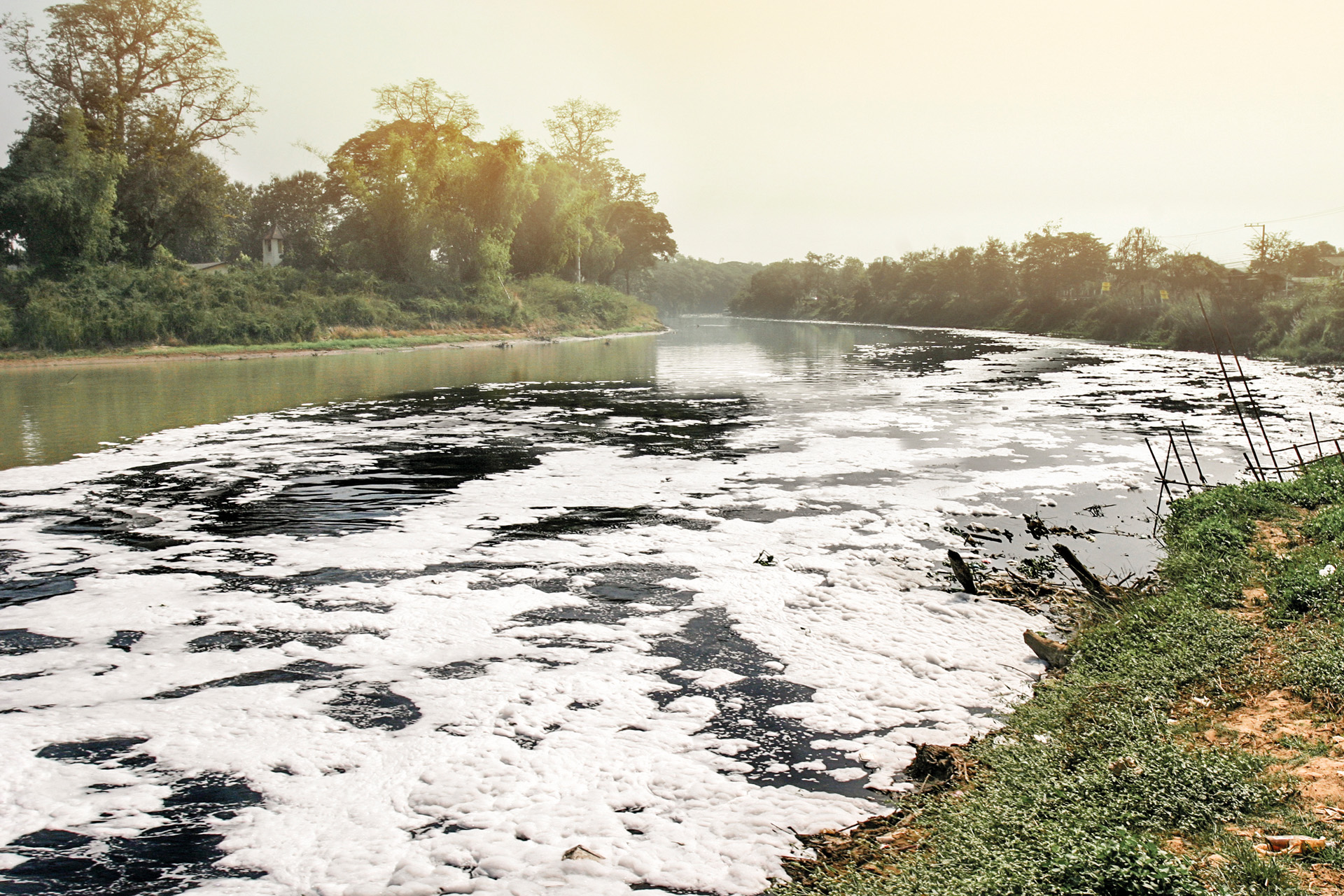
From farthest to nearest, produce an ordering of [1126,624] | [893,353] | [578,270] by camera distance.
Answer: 1. [578,270]
2. [893,353]
3. [1126,624]

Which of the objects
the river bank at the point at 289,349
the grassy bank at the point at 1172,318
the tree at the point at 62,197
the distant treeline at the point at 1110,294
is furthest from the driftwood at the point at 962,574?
the tree at the point at 62,197

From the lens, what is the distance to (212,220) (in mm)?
45438

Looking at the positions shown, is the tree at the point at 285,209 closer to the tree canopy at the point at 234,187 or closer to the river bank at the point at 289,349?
the tree canopy at the point at 234,187

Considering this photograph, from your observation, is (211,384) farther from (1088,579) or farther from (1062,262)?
(1062,262)

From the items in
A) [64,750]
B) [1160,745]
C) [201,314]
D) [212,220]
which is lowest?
[64,750]

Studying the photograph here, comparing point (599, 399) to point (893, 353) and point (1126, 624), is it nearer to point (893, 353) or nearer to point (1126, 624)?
point (1126, 624)

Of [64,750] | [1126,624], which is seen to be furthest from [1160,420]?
[64,750]

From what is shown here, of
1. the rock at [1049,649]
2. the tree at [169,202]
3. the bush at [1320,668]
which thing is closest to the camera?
the bush at [1320,668]

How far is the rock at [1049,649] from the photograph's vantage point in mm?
5973

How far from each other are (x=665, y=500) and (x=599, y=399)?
12.2 meters

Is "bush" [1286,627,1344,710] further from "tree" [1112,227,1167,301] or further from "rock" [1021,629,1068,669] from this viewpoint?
"tree" [1112,227,1167,301]

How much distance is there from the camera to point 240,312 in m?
40.0

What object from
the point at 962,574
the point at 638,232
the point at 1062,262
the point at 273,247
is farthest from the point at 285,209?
the point at 962,574

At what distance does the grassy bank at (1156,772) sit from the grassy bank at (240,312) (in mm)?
38740
